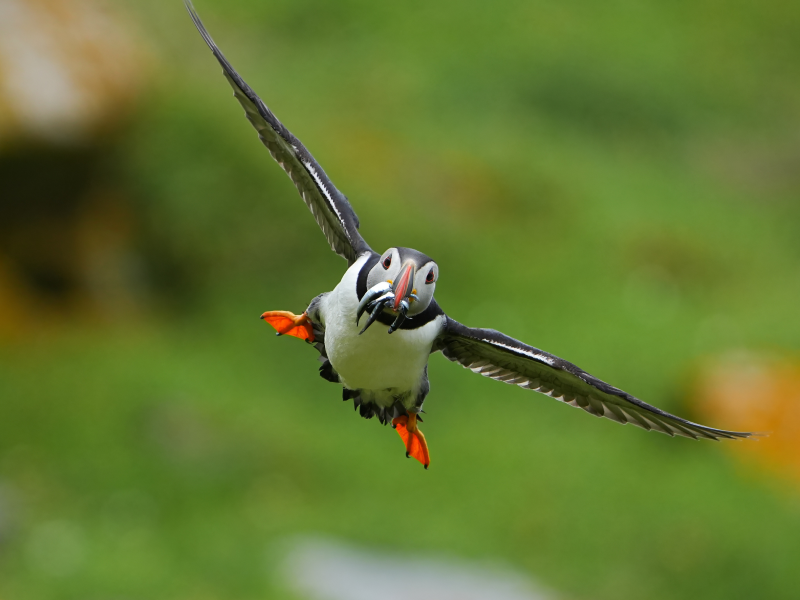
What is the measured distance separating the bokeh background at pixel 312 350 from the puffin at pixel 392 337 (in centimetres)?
582

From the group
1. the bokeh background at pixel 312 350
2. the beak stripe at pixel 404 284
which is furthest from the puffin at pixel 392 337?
the bokeh background at pixel 312 350

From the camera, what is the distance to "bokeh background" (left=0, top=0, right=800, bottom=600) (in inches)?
477

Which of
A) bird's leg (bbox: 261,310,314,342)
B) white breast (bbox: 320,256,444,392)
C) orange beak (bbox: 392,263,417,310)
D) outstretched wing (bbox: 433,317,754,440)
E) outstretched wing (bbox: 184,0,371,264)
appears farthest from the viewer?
bird's leg (bbox: 261,310,314,342)

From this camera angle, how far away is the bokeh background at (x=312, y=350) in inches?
477

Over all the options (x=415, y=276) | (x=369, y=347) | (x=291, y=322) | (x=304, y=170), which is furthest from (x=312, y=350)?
(x=415, y=276)

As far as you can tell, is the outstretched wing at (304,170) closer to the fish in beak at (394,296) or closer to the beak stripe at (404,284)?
the fish in beak at (394,296)

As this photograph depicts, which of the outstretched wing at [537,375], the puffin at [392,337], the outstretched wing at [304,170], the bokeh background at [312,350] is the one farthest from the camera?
the bokeh background at [312,350]

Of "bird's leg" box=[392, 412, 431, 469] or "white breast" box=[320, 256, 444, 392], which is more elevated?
"bird's leg" box=[392, 412, 431, 469]

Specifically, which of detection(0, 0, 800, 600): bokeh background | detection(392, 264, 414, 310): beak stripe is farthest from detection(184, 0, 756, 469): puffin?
detection(0, 0, 800, 600): bokeh background

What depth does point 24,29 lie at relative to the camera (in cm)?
1364

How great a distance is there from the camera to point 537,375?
5754mm

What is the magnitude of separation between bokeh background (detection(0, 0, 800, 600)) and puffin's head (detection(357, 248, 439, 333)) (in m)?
7.18

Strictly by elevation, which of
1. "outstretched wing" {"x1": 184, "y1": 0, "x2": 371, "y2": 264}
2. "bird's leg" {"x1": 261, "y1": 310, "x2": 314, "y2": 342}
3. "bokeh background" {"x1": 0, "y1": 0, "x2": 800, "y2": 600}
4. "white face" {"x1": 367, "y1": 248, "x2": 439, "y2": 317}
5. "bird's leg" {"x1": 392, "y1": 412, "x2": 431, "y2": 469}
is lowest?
"white face" {"x1": 367, "y1": 248, "x2": 439, "y2": 317}

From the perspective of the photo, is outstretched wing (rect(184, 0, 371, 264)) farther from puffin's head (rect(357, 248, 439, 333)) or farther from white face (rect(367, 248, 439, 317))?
puffin's head (rect(357, 248, 439, 333))
